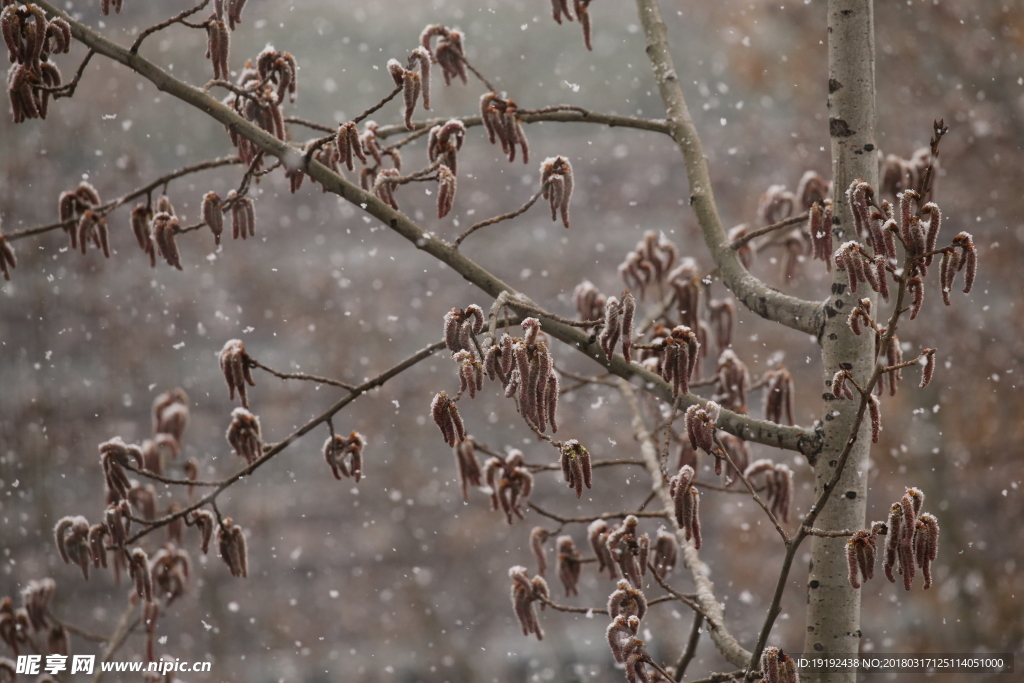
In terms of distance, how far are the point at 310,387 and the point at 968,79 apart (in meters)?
3.51

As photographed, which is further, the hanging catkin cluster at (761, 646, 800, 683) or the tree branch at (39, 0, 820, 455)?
the tree branch at (39, 0, 820, 455)

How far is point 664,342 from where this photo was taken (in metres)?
1.17

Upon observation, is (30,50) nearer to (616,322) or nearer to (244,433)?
(244,433)

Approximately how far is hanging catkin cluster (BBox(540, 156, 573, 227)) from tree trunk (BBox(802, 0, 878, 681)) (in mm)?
406

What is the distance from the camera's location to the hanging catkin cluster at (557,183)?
123 cm

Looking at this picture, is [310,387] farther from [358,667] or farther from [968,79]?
[968,79]

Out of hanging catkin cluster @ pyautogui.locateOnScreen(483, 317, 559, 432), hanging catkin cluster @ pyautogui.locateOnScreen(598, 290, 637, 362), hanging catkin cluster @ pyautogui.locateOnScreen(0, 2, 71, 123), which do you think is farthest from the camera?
hanging catkin cluster @ pyautogui.locateOnScreen(0, 2, 71, 123)

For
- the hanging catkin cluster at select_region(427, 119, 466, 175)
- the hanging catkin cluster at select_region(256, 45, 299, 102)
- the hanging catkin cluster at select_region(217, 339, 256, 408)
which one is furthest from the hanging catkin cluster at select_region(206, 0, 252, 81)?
the hanging catkin cluster at select_region(217, 339, 256, 408)

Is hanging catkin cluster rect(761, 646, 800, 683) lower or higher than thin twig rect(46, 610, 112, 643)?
lower

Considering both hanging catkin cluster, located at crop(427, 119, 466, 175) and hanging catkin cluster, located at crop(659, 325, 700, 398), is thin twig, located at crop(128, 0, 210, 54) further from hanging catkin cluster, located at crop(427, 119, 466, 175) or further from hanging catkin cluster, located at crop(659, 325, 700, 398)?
hanging catkin cluster, located at crop(659, 325, 700, 398)

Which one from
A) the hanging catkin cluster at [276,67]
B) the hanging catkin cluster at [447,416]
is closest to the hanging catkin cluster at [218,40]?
the hanging catkin cluster at [276,67]

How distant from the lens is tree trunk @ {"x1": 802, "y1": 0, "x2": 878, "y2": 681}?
Result: 4.20 feet

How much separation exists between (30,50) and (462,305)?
356 centimetres

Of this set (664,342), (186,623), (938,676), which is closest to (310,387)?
(186,623)
